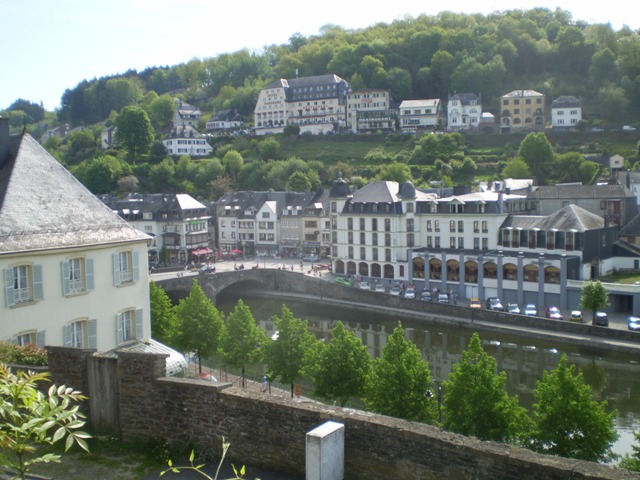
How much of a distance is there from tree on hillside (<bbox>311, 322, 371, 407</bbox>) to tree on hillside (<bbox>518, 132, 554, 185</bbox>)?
5998 centimetres

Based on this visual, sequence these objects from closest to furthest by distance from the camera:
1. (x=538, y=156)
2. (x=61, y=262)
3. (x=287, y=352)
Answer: (x=61, y=262) < (x=287, y=352) < (x=538, y=156)

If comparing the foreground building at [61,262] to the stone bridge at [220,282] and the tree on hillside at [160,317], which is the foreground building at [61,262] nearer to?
the tree on hillside at [160,317]

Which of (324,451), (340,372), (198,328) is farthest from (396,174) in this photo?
(324,451)

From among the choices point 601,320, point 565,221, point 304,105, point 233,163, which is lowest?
point 601,320

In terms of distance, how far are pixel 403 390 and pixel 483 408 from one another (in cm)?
280

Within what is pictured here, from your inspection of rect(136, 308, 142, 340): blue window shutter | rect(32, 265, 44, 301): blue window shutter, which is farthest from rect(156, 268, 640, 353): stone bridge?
rect(32, 265, 44, 301): blue window shutter

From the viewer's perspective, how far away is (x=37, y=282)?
17797 mm

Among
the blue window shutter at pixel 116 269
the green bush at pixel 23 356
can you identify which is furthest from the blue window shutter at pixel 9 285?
the green bush at pixel 23 356

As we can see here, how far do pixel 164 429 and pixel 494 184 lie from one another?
55564 millimetres

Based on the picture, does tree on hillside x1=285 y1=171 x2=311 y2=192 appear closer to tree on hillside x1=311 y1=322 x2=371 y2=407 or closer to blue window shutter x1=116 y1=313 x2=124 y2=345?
tree on hillside x1=311 y1=322 x2=371 y2=407

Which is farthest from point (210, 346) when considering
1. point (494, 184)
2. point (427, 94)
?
point (427, 94)

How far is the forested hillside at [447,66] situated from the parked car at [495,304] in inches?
2425

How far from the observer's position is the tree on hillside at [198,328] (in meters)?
31.6

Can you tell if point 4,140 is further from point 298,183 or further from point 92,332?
point 298,183
